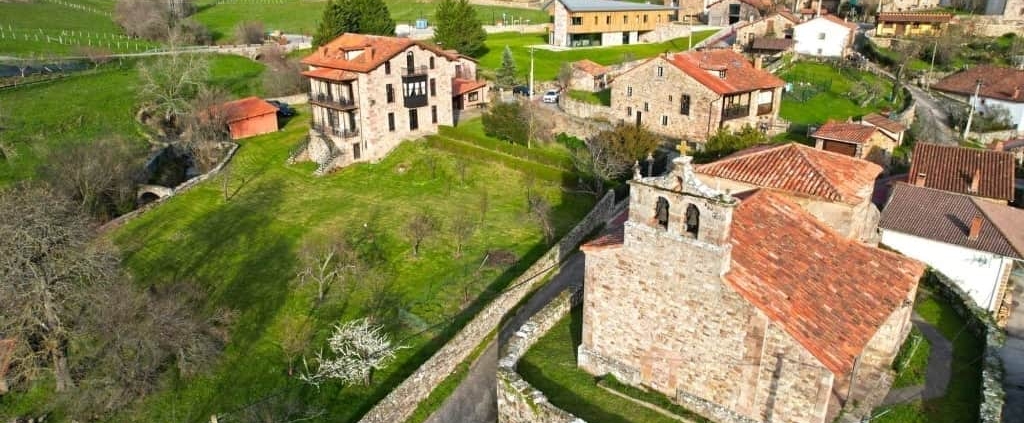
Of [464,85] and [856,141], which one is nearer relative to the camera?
[856,141]

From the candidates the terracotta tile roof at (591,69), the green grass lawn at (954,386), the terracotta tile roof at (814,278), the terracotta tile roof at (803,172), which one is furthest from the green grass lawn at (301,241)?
the terracotta tile roof at (591,69)

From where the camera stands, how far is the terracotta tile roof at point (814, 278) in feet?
57.1

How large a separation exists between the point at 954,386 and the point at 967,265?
352 inches

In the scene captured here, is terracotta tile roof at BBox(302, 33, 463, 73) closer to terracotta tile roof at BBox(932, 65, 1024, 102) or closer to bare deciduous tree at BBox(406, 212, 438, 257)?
bare deciduous tree at BBox(406, 212, 438, 257)

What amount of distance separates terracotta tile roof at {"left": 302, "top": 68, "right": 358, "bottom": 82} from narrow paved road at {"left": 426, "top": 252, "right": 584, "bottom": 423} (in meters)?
26.1

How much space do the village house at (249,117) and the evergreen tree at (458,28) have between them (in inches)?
895

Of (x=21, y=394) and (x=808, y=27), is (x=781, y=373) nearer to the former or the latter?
(x=21, y=394)

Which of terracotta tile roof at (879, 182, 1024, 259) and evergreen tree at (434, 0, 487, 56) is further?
evergreen tree at (434, 0, 487, 56)

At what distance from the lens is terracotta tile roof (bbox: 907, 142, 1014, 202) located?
3231 centimetres

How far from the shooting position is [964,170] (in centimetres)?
3384

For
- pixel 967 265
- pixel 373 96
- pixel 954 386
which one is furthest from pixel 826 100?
pixel 954 386

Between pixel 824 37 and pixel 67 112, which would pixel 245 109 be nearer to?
pixel 67 112

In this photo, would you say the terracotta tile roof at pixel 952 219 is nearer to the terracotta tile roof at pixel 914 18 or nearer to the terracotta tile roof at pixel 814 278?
the terracotta tile roof at pixel 814 278

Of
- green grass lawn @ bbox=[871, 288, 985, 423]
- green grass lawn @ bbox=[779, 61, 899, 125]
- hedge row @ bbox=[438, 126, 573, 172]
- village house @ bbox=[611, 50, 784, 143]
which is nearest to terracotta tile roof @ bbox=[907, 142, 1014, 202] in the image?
green grass lawn @ bbox=[871, 288, 985, 423]
